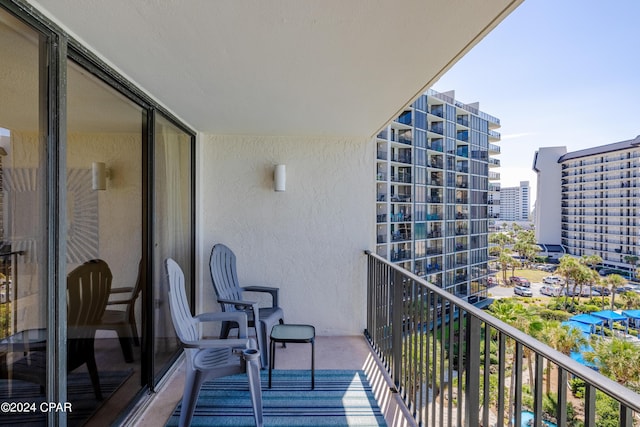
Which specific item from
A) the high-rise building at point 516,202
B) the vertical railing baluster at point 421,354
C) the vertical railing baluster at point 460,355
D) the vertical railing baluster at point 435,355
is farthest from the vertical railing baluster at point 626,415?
the high-rise building at point 516,202

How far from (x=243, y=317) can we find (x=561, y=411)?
1.96m

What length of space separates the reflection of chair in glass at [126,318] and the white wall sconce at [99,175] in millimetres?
649

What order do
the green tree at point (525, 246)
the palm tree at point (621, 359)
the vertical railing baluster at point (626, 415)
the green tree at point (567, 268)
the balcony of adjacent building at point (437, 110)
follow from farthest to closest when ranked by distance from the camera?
the balcony of adjacent building at point (437, 110)
the green tree at point (525, 246)
the green tree at point (567, 268)
the palm tree at point (621, 359)
the vertical railing baluster at point (626, 415)

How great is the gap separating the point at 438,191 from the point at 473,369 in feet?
64.3

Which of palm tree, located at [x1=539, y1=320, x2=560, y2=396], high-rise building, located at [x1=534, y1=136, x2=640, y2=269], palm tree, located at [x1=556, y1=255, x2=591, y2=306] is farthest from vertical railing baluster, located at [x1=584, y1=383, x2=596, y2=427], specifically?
palm tree, located at [x1=556, y1=255, x2=591, y2=306]

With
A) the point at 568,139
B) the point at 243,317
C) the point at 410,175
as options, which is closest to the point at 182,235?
the point at 243,317

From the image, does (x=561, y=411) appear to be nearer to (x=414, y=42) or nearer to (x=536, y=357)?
(x=536, y=357)

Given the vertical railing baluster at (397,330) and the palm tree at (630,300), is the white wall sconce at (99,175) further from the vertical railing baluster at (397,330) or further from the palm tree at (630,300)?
the palm tree at (630,300)

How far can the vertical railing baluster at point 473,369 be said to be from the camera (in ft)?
4.16

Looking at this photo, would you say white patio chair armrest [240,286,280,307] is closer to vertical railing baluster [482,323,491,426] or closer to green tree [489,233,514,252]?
vertical railing baluster [482,323,491,426]

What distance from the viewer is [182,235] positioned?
2.93m

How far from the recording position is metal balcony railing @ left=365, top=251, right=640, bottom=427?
849 millimetres

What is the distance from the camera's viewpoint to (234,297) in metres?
3.07

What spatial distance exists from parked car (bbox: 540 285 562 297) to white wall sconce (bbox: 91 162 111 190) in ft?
46.9
